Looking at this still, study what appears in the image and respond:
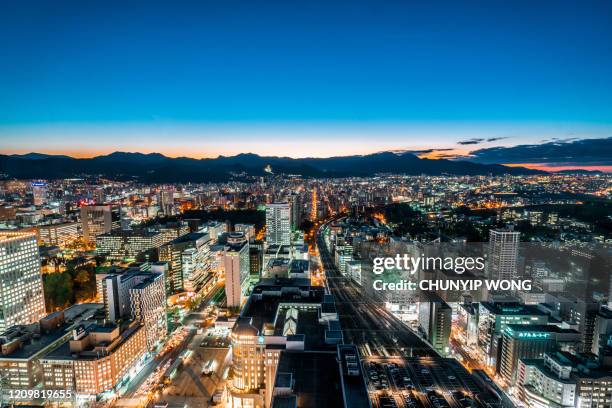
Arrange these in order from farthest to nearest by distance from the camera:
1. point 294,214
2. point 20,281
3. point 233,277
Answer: point 294,214, point 233,277, point 20,281

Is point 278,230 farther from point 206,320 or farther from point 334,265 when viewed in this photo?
point 206,320

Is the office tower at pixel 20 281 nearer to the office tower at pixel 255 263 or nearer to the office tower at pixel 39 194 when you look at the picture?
the office tower at pixel 255 263

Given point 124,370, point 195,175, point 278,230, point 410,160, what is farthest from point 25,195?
point 410,160

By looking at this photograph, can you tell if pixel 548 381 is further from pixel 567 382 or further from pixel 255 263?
pixel 255 263

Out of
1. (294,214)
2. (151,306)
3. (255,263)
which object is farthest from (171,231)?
(151,306)

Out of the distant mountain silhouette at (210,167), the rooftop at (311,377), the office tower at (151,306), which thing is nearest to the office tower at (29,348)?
the office tower at (151,306)
